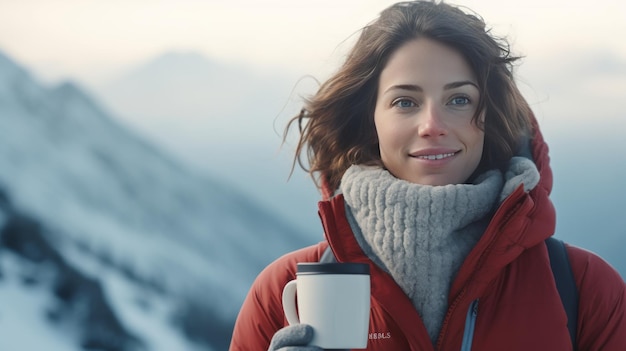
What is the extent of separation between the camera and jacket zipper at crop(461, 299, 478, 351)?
140cm

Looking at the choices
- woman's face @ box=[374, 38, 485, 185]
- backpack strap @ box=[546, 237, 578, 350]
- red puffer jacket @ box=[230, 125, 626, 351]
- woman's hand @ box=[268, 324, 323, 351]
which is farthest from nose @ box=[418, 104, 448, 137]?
woman's hand @ box=[268, 324, 323, 351]

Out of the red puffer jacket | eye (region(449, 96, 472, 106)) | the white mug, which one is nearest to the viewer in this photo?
the white mug

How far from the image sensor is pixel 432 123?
4.79ft

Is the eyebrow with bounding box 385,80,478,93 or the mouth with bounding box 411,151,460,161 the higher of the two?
the eyebrow with bounding box 385,80,478,93

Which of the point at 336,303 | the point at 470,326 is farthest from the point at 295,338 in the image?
the point at 470,326

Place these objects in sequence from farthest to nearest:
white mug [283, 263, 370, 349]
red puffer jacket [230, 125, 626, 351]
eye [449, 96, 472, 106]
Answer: eye [449, 96, 472, 106] → red puffer jacket [230, 125, 626, 351] → white mug [283, 263, 370, 349]

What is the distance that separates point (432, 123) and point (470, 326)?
339 millimetres

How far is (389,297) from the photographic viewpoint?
1.45 meters

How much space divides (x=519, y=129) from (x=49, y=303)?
2970 mm

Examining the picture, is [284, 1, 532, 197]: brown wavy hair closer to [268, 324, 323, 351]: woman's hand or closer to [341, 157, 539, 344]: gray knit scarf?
[341, 157, 539, 344]: gray knit scarf

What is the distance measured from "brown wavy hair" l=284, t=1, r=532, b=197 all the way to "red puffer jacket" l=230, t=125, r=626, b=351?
0.15m

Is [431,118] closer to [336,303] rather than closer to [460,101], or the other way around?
[460,101]

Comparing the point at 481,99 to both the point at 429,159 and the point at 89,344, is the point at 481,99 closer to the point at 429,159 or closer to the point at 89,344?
the point at 429,159

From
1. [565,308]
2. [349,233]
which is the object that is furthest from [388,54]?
[565,308]
